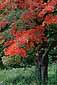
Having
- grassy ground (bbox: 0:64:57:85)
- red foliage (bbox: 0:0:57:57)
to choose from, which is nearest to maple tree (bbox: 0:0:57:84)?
red foliage (bbox: 0:0:57:57)

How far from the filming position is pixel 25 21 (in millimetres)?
11102

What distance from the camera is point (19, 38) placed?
34.3 ft

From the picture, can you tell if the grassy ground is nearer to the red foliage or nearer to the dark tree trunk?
the dark tree trunk

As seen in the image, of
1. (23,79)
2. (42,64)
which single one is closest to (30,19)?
(42,64)

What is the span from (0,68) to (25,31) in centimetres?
1417

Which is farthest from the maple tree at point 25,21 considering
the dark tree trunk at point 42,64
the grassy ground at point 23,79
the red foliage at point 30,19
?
the grassy ground at point 23,79

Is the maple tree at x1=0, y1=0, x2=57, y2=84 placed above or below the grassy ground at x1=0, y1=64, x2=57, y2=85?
above

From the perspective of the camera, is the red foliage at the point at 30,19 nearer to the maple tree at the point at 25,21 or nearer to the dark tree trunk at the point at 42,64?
the maple tree at the point at 25,21

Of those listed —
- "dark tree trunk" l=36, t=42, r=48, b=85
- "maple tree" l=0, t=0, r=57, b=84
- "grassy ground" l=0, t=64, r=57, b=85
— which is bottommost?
"grassy ground" l=0, t=64, r=57, b=85

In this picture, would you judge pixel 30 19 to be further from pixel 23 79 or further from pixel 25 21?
pixel 23 79

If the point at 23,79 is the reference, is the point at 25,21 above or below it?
above

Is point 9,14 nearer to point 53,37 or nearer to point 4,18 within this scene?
point 4,18

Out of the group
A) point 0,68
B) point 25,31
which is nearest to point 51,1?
point 25,31

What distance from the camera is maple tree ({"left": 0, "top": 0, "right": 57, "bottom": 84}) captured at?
1030cm
